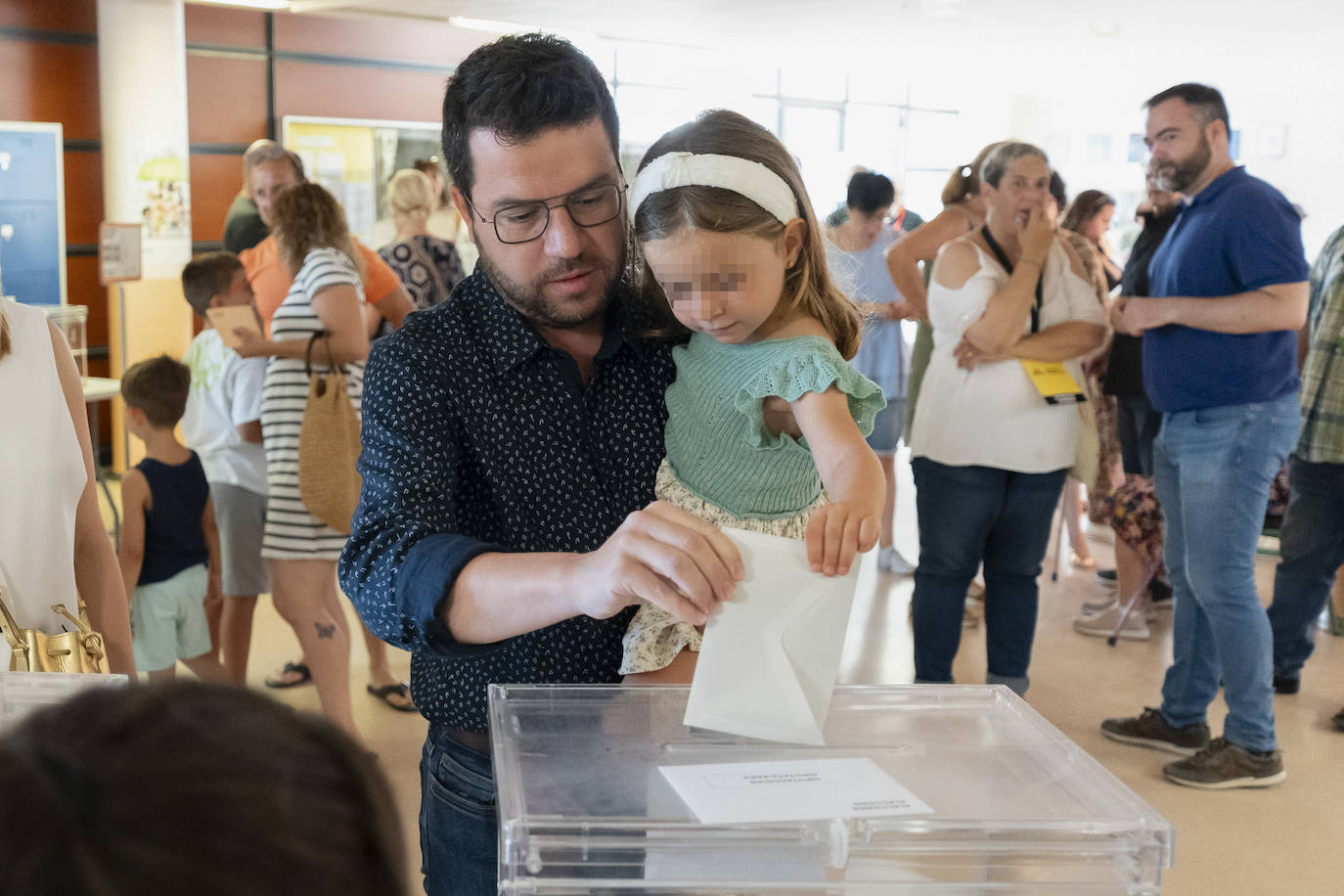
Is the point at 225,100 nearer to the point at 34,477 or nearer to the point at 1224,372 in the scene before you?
the point at 1224,372

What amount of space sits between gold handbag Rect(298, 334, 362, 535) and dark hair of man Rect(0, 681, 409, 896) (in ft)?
9.06

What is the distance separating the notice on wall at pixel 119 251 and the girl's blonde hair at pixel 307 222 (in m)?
2.74

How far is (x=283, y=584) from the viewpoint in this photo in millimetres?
3252

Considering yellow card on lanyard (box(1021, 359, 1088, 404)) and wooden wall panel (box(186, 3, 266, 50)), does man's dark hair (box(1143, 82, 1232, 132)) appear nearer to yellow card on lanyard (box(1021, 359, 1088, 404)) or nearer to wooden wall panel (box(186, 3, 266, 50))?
yellow card on lanyard (box(1021, 359, 1088, 404))

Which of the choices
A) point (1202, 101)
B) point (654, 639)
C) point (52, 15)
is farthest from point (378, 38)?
point (654, 639)

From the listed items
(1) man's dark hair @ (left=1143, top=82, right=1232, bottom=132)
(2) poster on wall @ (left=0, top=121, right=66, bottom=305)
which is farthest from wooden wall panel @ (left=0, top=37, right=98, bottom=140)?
(1) man's dark hair @ (left=1143, top=82, right=1232, bottom=132)

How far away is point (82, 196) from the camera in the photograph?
7.54m

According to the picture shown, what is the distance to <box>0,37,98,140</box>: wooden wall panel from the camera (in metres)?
7.26

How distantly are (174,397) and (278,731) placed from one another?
3.24 m

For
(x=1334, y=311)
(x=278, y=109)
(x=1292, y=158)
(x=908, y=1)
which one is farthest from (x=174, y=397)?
(x=1292, y=158)

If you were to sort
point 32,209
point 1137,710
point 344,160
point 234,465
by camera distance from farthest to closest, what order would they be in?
point 344,160, point 32,209, point 1137,710, point 234,465

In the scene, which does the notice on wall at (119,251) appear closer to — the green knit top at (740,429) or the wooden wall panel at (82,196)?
the wooden wall panel at (82,196)

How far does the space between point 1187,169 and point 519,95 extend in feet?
8.60

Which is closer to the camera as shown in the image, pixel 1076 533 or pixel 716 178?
pixel 716 178
